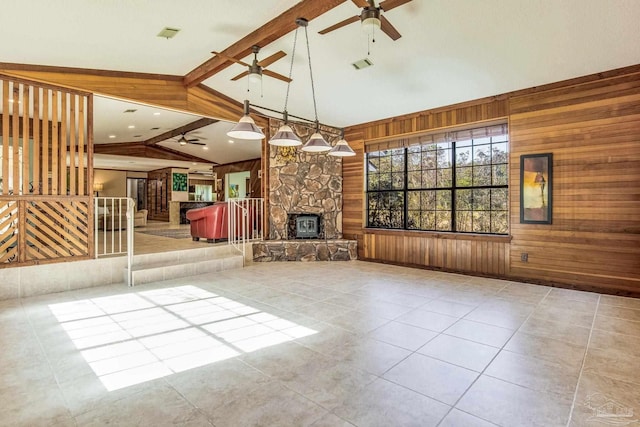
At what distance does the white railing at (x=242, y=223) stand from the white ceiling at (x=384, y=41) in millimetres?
2452

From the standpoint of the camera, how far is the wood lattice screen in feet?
14.1

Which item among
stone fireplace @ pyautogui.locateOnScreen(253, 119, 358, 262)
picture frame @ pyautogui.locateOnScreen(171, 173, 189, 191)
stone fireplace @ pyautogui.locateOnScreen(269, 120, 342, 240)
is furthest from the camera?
picture frame @ pyautogui.locateOnScreen(171, 173, 189, 191)

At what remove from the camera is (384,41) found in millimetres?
4129

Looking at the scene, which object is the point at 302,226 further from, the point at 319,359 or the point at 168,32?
the point at 319,359

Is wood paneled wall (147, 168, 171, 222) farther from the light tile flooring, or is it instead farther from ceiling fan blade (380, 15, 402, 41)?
Result: ceiling fan blade (380, 15, 402, 41)

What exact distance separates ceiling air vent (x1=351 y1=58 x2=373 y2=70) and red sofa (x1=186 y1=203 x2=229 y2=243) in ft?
12.8

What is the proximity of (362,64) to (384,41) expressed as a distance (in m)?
0.57

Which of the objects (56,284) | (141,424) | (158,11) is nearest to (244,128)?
(158,11)

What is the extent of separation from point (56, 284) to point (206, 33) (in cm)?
388

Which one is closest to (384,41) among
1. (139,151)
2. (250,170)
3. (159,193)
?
(250,170)

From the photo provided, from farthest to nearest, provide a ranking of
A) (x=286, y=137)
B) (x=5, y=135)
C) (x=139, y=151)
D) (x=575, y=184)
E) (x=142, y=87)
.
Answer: (x=139, y=151)
(x=142, y=87)
(x=575, y=184)
(x=5, y=135)
(x=286, y=137)

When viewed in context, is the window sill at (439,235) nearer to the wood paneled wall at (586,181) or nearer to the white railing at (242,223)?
the wood paneled wall at (586,181)

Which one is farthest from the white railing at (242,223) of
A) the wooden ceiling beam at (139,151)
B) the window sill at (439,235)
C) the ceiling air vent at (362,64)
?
the wooden ceiling beam at (139,151)

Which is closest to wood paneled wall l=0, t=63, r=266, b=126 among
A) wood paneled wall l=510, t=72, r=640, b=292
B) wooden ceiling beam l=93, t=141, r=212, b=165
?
wood paneled wall l=510, t=72, r=640, b=292
